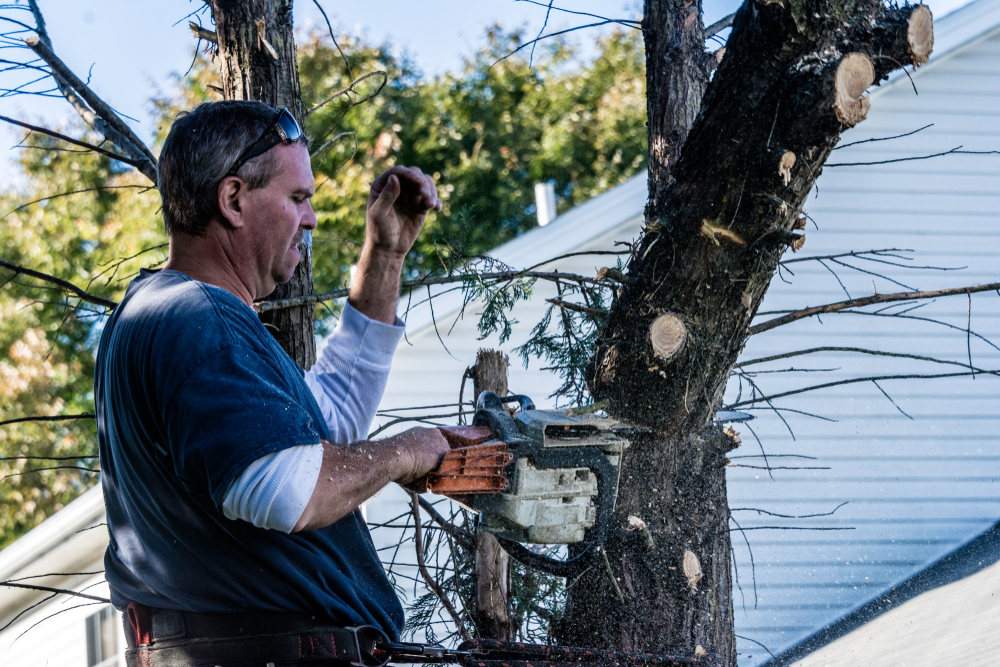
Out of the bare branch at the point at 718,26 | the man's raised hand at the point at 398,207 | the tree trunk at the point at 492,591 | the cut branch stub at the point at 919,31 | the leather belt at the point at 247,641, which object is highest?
the bare branch at the point at 718,26

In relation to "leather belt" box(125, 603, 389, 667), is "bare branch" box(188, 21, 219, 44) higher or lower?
higher

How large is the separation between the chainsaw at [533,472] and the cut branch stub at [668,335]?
281mm

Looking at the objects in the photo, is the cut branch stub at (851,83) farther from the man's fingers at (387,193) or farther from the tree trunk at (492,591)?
the tree trunk at (492,591)

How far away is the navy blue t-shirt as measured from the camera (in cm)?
157

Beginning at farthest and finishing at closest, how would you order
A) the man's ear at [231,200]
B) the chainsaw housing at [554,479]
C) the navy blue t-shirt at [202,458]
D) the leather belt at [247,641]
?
the chainsaw housing at [554,479], the man's ear at [231,200], the leather belt at [247,641], the navy blue t-shirt at [202,458]

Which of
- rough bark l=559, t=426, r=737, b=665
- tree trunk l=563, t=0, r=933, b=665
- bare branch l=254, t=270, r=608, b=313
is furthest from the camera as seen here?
bare branch l=254, t=270, r=608, b=313

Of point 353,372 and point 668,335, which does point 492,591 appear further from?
point 668,335

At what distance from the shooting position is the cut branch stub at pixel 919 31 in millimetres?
2254

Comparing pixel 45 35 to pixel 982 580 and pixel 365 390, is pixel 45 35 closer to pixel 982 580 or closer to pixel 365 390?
pixel 365 390

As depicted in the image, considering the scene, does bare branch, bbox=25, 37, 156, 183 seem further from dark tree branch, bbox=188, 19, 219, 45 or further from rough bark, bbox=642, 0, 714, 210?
rough bark, bbox=642, 0, 714, 210

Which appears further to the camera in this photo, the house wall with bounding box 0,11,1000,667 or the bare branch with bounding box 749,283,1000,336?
the house wall with bounding box 0,11,1000,667

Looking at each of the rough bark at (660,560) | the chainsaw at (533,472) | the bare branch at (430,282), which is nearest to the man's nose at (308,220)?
the chainsaw at (533,472)

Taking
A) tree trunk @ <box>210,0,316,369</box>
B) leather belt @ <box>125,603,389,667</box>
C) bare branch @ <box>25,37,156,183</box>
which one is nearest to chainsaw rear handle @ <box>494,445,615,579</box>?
leather belt @ <box>125,603,389,667</box>

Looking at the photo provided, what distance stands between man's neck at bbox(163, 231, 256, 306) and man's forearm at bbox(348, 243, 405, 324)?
21.1 inches
